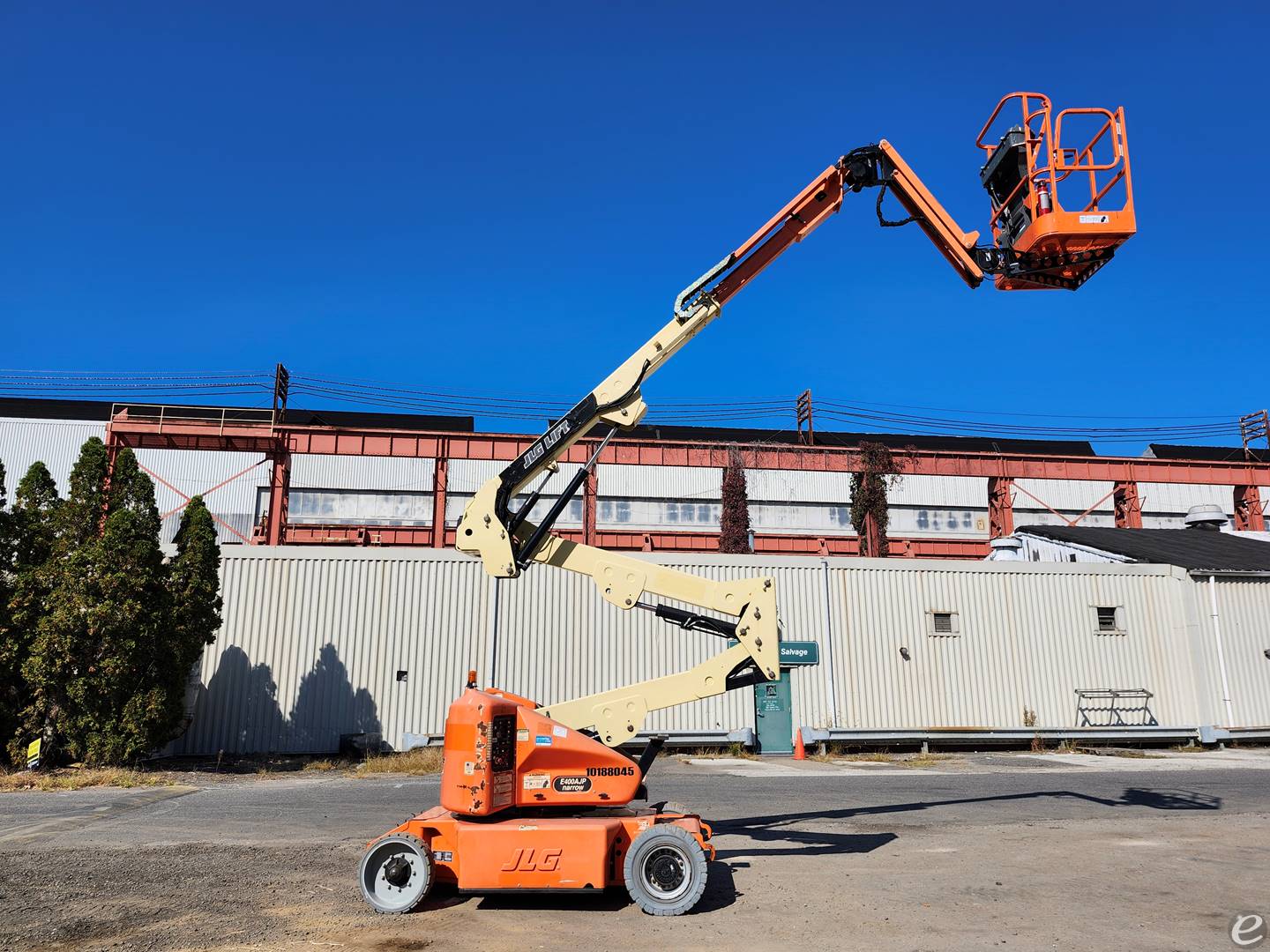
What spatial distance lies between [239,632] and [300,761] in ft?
11.2

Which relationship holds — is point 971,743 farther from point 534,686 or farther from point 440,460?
point 440,460

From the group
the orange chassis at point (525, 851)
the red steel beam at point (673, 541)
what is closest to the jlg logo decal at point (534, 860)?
the orange chassis at point (525, 851)

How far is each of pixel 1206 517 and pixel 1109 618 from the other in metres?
12.3

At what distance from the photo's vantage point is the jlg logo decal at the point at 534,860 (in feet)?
24.1

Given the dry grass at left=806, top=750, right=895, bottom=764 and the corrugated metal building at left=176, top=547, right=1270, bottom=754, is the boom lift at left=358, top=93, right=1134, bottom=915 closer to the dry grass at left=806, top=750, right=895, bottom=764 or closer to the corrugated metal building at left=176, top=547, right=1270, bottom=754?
the corrugated metal building at left=176, top=547, right=1270, bottom=754

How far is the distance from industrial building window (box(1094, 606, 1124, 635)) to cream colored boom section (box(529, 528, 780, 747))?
18.3m

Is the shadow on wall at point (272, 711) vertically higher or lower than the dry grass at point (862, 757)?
higher

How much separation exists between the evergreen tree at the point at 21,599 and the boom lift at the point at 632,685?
41.7 ft

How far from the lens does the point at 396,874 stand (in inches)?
293

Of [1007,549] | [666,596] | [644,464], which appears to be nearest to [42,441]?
[644,464]

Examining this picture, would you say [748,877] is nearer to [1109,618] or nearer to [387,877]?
[387,877]

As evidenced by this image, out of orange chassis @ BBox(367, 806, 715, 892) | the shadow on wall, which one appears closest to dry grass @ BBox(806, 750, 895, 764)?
the shadow on wall

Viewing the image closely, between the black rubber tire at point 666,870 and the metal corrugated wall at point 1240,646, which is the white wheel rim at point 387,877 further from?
the metal corrugated wall at point 1240,646

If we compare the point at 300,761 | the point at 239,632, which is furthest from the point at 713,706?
the point at 239,632
